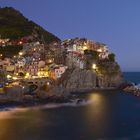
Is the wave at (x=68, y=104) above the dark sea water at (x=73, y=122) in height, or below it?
above

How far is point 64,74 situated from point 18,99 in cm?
2048

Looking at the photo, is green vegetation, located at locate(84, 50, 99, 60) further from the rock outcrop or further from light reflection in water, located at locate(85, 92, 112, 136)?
light reflection in water, located at locate(85, 92, 112, 136)

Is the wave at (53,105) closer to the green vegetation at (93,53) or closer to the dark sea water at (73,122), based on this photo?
the dark sea water at (73,122)

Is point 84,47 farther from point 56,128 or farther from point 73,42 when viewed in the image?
point 56,128

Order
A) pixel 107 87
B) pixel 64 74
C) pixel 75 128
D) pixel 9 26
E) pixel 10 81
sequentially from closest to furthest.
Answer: pixel 75 128 < pixel 10 81 < pixel 64 74 < pixel 107 87 < pixel 9 26

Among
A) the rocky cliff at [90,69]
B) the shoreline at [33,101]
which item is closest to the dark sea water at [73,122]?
the shoreline at [33,101]

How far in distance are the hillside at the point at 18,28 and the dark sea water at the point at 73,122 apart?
151 feet

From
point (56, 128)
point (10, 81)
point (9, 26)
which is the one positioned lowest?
point (56, 128)

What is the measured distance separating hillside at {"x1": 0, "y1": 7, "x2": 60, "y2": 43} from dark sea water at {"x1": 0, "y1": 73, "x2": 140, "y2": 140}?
46.1 meters

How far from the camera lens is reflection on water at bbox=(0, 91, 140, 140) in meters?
31.8

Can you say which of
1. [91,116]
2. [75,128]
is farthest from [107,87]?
[75,128]

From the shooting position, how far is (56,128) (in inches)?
1380

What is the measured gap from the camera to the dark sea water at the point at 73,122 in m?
31.7

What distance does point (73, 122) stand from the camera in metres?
38.2
